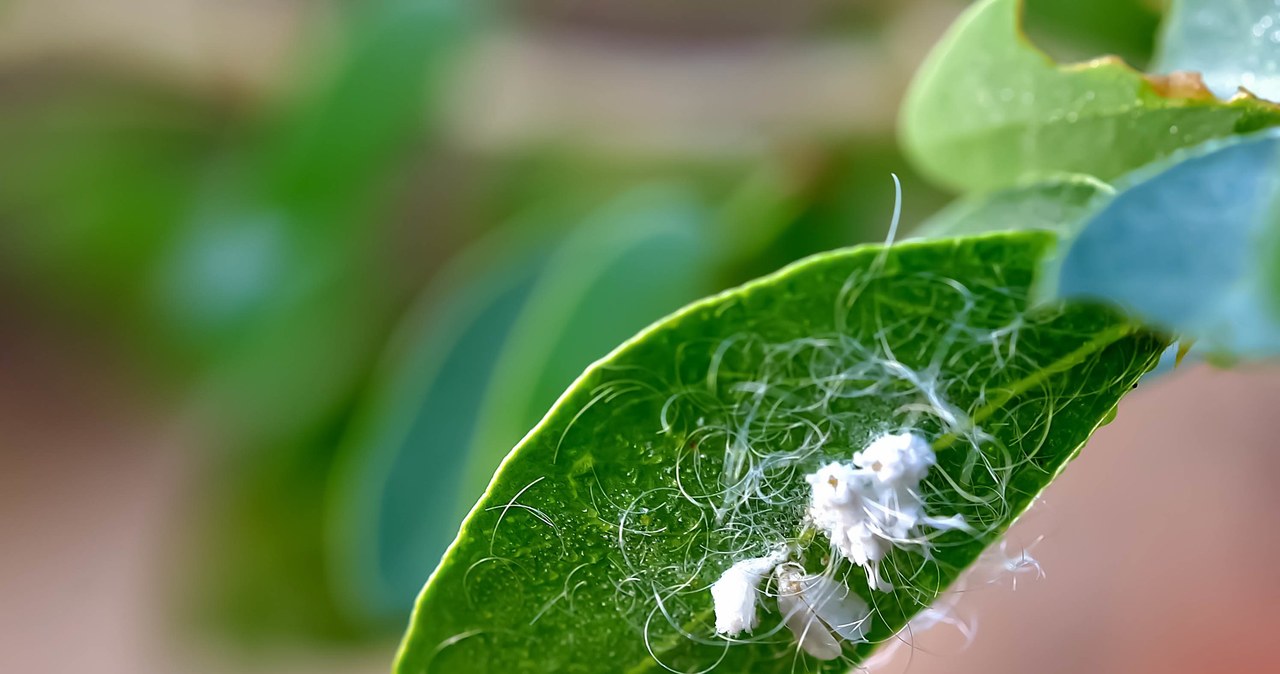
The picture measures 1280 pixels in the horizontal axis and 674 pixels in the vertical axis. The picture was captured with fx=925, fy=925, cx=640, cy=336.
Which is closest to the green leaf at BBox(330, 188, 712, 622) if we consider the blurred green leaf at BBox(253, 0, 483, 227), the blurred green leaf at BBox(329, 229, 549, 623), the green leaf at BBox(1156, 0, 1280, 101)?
the blurred green leaf at BBox(329, 229, 549, 623)

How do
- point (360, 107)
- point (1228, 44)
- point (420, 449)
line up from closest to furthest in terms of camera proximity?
point (1228, 44)
point (420, 449)
point (360, 107)

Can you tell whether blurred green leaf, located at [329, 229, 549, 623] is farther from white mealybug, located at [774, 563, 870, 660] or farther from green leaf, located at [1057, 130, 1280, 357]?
green leaf, located at [1057, 130, 1280, 357]

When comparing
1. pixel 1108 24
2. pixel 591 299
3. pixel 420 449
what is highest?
pixel 1108 24

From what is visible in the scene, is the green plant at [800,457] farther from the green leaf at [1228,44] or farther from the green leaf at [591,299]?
the green leaf at [591,299]

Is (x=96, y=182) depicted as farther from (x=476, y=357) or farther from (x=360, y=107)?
(x=476, y=357)

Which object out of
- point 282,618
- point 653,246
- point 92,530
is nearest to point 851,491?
point 653,246

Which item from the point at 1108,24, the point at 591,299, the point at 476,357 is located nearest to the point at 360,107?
the point at 476,357

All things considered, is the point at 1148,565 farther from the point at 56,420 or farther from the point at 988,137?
the point at 56,420
